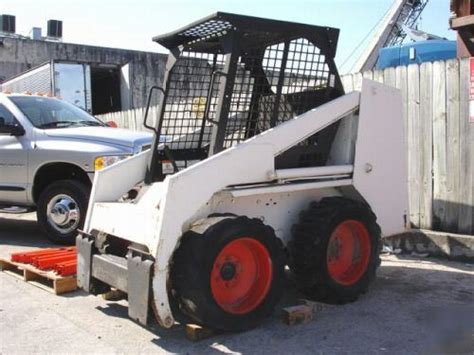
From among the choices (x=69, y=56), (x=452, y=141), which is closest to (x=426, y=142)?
(x=452, y=141)

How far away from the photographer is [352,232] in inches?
213

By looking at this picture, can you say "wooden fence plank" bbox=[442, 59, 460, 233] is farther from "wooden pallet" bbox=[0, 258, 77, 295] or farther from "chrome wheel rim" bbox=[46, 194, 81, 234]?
"chrome wheel rim" bbox=[46, 194, 81, 234]

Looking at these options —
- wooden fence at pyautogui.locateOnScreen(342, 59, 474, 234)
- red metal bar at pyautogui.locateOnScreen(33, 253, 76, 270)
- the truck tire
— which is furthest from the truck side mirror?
wooden fence at pyautogui.locateOnScreen(342, 59, 474, 234)

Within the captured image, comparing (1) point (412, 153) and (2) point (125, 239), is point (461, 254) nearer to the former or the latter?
(1) point (412, 153)

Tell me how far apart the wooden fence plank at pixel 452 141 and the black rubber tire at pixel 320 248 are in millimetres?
2231

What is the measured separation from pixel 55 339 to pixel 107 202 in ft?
4.35

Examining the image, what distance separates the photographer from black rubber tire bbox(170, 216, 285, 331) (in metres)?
4.17

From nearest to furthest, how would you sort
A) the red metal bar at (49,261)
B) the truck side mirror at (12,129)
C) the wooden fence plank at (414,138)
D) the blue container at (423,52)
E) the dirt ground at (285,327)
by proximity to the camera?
the dirt ground at (285,327)
the red metal bar at (49,261)
the wooden fence plank at (414,138)
the truck side mirror at (12,129)
the blue container at (423,52)

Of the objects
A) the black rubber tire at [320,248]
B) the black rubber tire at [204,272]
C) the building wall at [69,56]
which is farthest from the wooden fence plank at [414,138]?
the building wall at [69,56]

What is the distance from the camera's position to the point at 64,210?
763 centimetres

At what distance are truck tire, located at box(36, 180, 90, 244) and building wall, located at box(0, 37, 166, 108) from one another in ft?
56.1

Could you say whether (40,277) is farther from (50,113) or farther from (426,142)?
(426,142)

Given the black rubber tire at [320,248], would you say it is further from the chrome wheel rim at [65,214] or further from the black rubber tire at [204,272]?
the chrome wheel rim at [65,214]

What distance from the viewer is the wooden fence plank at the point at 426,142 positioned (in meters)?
7.26
